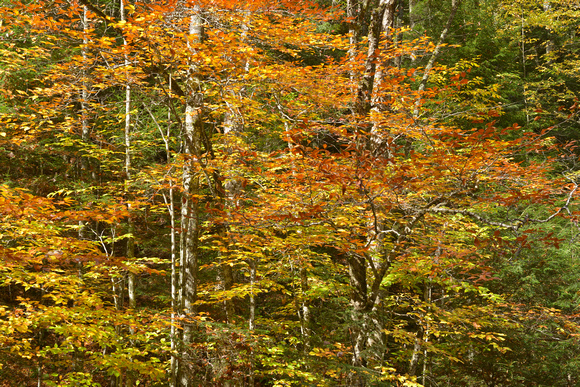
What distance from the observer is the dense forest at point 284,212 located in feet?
15.7

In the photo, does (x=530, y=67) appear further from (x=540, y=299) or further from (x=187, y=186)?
(x=187, y=186)

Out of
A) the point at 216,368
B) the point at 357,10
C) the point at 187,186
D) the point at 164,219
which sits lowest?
the point at 216,368

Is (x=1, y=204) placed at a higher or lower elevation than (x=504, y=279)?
higher

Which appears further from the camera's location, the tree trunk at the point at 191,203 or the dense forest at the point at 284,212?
the tree trunk at the point at 191,203

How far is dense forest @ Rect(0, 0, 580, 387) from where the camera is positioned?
4777 millimetres

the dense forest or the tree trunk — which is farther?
the tree trunk

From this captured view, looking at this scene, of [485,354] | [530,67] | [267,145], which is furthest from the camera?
[530,67]

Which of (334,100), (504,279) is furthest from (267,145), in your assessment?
(504,279)

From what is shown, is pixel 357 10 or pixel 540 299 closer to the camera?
pixel 357 10

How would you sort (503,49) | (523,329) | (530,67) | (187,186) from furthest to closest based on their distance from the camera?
(530,67) → (503,49) → (523,329) → (187,186)

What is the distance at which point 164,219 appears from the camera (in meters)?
11.5

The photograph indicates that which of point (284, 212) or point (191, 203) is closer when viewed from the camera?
point (284, 212)

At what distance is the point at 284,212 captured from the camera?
206 inches

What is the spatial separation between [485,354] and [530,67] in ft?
62.0
